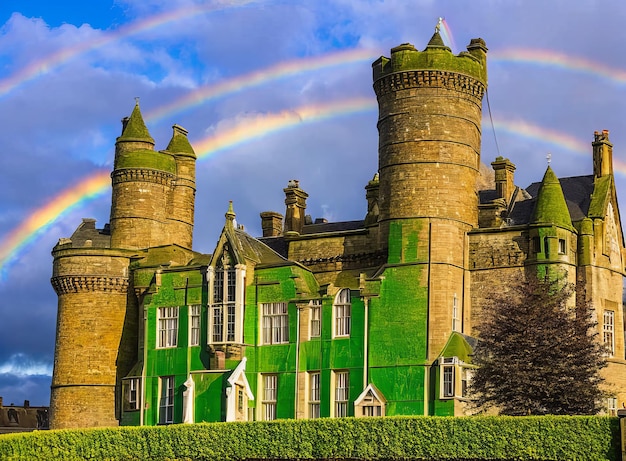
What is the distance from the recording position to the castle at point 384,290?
60.4 m

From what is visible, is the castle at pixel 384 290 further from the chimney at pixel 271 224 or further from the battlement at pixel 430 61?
the chimney at pixel 271 224

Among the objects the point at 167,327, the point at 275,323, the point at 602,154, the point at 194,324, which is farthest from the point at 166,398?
the point at 602,154

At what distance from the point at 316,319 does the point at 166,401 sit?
9870mm

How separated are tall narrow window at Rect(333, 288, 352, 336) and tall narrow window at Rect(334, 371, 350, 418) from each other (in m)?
2.14

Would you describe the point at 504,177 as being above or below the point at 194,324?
above

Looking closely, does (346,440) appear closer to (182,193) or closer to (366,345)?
(366,345)

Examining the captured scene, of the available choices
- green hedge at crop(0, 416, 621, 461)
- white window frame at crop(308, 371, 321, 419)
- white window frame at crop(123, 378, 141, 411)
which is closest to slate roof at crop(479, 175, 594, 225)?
white window frame at crop(308, 371, 321, 419)

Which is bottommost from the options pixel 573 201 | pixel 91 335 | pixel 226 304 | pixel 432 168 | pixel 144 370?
pixel 144 370

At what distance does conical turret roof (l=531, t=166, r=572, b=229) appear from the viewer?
61.3m

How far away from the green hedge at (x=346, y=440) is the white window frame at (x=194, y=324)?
35.0 feet

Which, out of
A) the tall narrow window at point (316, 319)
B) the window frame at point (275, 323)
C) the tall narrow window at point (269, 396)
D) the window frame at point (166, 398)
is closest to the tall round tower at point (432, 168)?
the tall narrow window at point (316, 319)

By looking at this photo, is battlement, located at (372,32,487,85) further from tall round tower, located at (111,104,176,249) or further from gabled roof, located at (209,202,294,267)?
tall round tower, located at (111,104,176,249)

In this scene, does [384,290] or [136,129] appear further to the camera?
[136,129]

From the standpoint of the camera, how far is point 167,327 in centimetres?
6625
